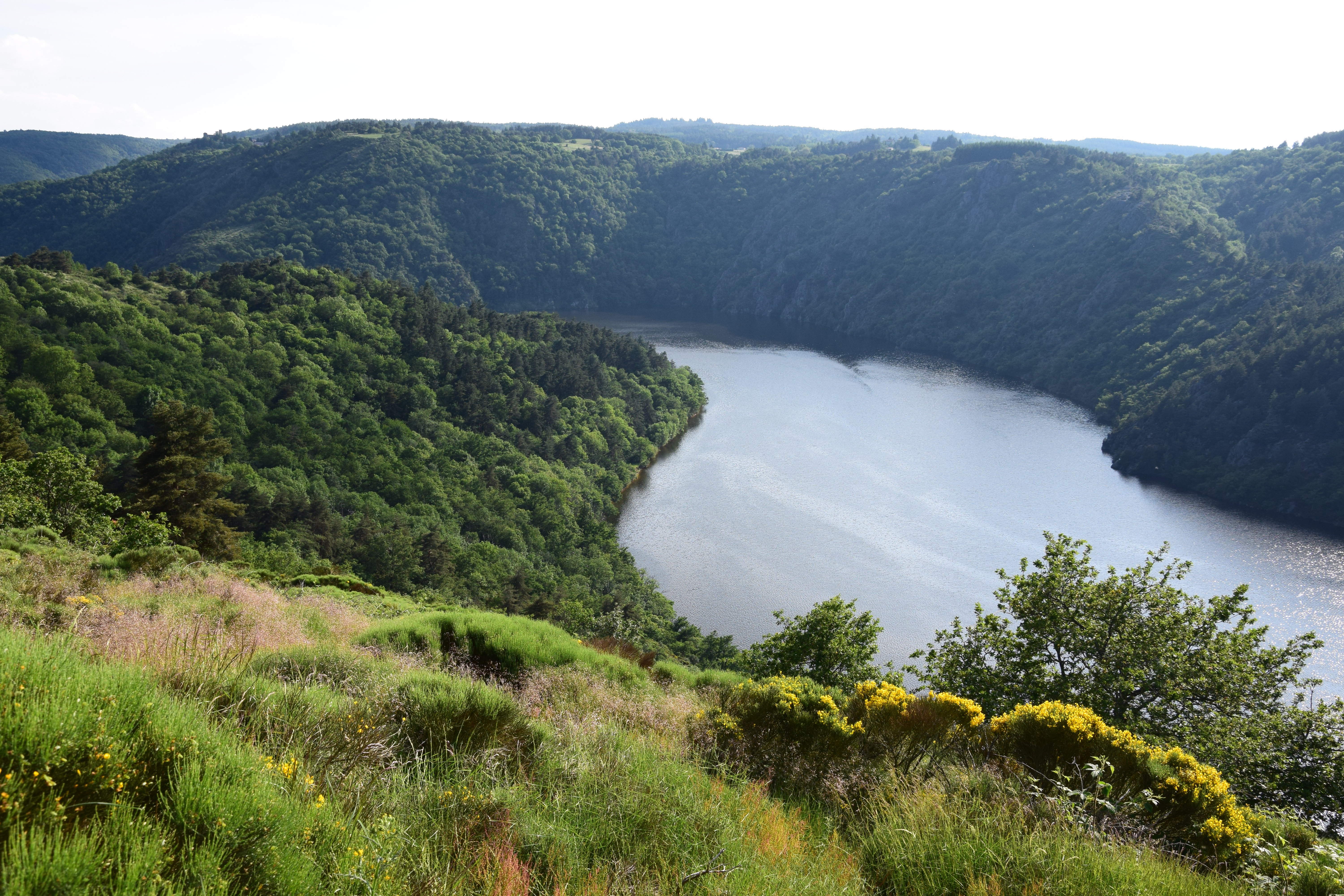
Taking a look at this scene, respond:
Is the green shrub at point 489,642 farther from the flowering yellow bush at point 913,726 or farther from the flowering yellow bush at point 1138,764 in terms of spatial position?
the flowering yellow bush at point 1138,764

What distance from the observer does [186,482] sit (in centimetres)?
2102

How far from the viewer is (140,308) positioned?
38.7m

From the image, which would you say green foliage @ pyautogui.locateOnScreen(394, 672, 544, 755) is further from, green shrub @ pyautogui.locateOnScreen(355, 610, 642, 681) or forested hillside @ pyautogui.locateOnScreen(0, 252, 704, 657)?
forested hillside @ pyautogui.locateOnScreen(0, 252, 704, 657)

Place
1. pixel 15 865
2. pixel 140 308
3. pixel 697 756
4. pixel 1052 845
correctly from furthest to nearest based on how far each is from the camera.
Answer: pixel 140 308
pixel 697 756
pixel 1052 845
pixel 15 865

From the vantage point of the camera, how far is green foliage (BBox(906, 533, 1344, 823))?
12.4m

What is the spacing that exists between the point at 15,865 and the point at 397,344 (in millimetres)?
54301

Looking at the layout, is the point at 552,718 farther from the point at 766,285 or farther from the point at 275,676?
the point at 766,285

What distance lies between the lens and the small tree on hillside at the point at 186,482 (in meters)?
20.4

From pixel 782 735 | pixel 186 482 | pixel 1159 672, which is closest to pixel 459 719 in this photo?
pixel 782 735

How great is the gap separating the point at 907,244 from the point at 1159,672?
14290cm

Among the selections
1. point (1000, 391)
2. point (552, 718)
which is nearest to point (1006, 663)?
point (552, 718)

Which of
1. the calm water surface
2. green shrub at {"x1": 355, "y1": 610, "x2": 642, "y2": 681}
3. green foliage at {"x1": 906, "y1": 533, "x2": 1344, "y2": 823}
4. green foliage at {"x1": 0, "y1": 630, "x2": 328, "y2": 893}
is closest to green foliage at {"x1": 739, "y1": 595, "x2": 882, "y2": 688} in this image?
green foliage at {"x1": 906, "y1": 533, "x2": 1344, "y2": 823}

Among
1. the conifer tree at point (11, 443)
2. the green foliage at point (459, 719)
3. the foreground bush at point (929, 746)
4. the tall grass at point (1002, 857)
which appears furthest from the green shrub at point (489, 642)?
the conifer tree at point (11, 443)

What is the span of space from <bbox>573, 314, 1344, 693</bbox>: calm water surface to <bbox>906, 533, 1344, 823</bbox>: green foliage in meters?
20.4
